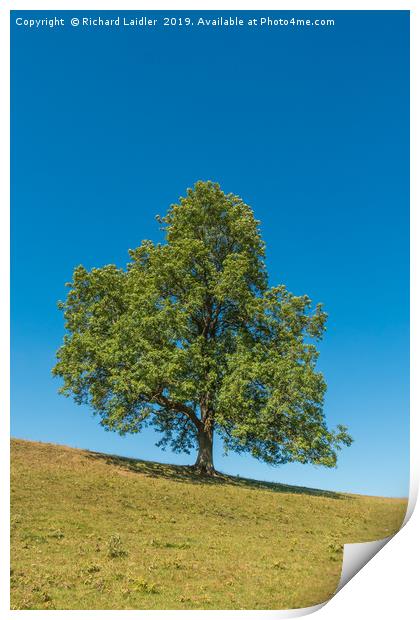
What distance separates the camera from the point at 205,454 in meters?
22.7

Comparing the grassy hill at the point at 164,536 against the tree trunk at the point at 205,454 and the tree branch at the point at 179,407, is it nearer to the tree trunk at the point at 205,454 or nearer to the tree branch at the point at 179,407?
the tree trunk at the point at 205,454

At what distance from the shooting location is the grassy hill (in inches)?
356

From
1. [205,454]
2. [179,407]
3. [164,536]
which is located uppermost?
[179,407]

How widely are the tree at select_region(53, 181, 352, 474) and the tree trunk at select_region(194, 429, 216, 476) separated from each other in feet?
0.13

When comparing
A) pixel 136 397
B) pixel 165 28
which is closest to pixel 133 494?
pixel 136 397

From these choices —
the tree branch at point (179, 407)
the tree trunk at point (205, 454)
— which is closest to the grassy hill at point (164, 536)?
the tree trunk at point (205, 454)

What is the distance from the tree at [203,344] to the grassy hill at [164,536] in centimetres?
213

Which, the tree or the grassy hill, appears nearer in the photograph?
the grassy hill

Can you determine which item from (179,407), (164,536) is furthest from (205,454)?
(164,536)

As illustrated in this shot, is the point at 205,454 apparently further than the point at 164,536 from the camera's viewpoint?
Yes

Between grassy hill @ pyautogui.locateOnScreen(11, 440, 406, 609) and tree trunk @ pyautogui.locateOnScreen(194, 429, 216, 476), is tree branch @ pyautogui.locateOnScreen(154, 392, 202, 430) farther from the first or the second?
grassy hill @ pyautogui.locateOnScreen(11, 440, 406, 609)

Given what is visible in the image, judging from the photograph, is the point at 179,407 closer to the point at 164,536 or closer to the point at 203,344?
the point at 203,344

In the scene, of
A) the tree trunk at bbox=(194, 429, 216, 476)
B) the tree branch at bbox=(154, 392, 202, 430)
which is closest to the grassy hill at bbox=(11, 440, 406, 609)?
the tree trunk at bbox=(194, 429, 216, 476)

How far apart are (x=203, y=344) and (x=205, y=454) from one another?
4.28 meters
